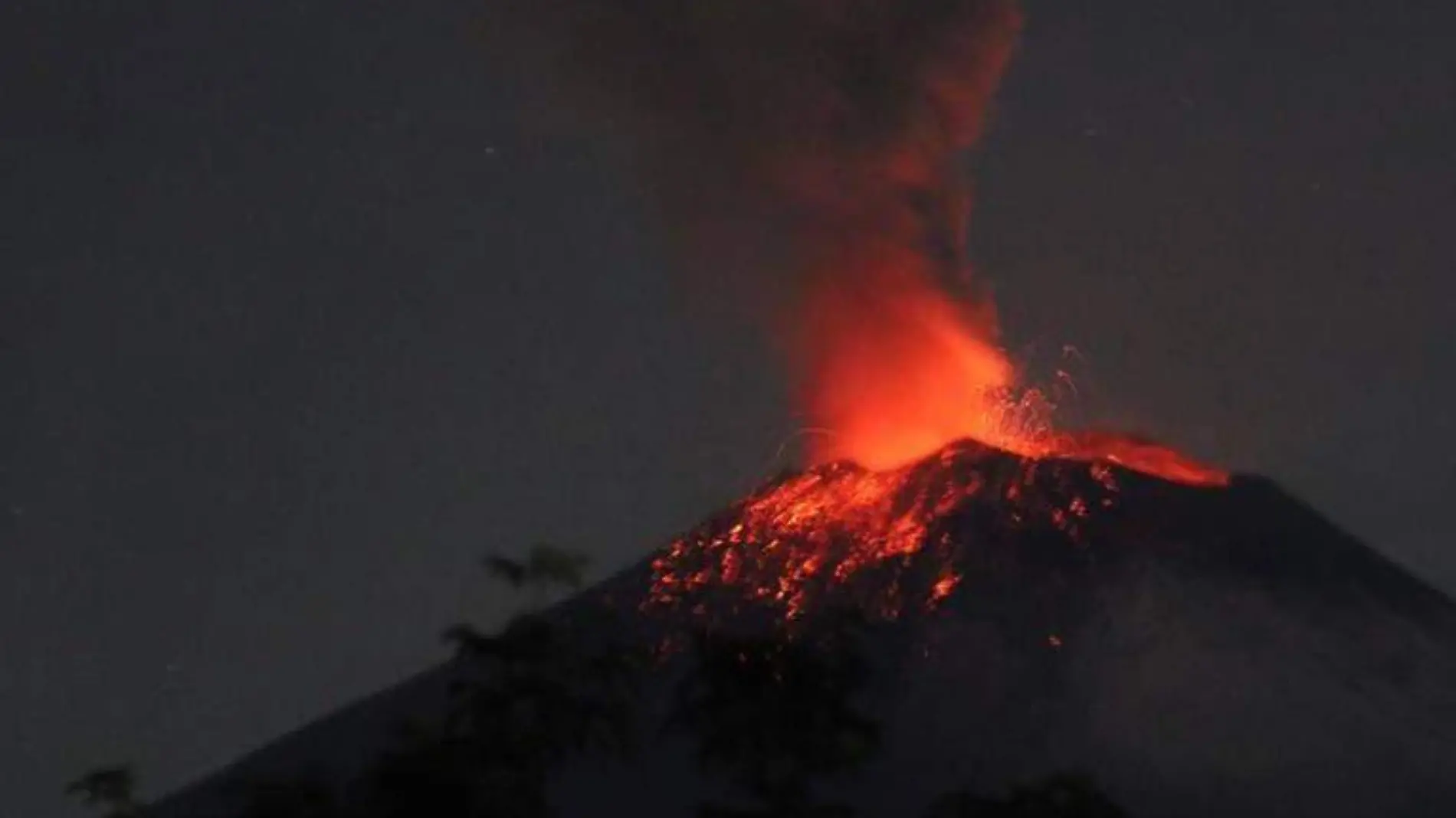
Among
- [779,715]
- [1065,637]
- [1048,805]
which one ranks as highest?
[1065,637]

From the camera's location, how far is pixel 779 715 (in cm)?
2192

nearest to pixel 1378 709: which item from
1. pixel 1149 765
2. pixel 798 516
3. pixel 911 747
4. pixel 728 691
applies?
pixel 1149 765

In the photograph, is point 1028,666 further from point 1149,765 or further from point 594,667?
point 594,667

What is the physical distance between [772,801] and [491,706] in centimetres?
278

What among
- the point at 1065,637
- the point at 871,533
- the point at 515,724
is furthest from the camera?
the point at 871,533

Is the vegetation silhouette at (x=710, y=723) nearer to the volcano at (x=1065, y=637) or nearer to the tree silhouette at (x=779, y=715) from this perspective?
the tree silhouette at (x=779, y=715)

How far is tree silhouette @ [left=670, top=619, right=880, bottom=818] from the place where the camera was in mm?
21609

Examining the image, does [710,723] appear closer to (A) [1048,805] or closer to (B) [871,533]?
(A) [1048,805]

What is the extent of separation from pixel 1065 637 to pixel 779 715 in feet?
111

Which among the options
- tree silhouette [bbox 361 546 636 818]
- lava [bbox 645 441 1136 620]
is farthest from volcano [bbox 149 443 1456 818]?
tree silhouette [bbox 361 546 636 818]

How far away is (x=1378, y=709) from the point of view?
172ft

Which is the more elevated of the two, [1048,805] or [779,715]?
[779,715]

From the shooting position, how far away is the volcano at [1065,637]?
4884 cm

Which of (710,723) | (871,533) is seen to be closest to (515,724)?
(710,723)
